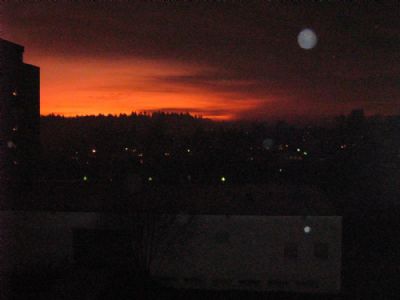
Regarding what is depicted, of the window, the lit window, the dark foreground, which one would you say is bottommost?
the dark foreground

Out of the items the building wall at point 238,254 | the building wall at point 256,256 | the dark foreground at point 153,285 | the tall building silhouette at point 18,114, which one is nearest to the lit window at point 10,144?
the tall building silhouette at point 18,114

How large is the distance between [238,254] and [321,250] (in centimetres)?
190

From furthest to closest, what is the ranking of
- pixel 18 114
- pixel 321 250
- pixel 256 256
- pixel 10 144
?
pixel 18 114 < pixel 10 144 < pixel 256 256 < pixel 321 250

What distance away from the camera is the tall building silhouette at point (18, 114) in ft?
65.1

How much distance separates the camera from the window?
1046 centimetres

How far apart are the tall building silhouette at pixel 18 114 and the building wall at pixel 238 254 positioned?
8835mm

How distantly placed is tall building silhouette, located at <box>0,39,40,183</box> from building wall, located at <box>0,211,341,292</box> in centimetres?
884

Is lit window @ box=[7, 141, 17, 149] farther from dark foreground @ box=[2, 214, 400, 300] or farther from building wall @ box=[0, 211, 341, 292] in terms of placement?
dark foreground @ box=[2, 214, 400, 300]

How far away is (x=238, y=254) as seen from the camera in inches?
424

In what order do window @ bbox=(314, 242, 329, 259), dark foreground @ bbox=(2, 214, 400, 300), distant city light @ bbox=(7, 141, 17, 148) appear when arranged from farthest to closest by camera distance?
distant city light @ bbox=(7, 141, 17, 148) → window @ bbox=(314, 242, 329, 259) → dark foreground @ bbox=(2, 214, 400, 300)

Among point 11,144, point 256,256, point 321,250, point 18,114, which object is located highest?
point 18,114

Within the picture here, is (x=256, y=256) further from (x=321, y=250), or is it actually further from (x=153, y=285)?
(x=153, y=285)

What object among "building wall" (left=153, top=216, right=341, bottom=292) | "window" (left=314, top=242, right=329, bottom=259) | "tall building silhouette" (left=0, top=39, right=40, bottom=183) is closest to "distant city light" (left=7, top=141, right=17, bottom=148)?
"tall building silhouette" (left=0, top=39, right=40, bottom=183)

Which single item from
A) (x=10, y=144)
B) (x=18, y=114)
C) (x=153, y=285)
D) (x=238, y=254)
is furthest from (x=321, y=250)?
(x=18, y=114)
